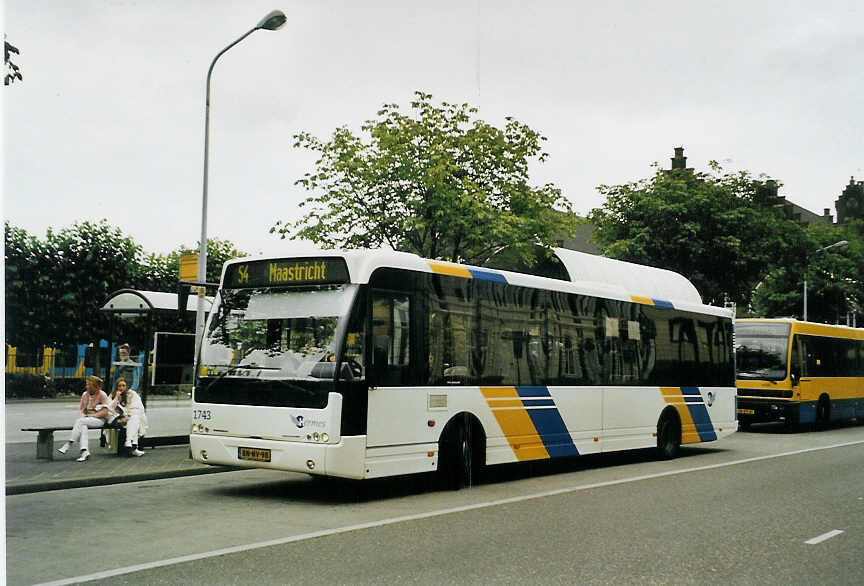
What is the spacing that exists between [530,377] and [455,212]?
7905 millimetres

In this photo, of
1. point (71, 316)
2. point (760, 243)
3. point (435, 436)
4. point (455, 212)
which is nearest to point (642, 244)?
point (760, 243)

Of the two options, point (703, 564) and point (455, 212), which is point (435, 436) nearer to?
point (703, 564)

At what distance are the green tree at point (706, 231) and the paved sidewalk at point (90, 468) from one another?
25.2 metres

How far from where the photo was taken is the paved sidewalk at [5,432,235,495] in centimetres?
1146

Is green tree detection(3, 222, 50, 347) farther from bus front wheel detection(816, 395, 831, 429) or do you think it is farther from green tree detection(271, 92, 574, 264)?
bus front wheel detection(816, 395, 831, 429)

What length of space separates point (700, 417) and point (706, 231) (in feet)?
70.9

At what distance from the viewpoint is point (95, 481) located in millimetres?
11805

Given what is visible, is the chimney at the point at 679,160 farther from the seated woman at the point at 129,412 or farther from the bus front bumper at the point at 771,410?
the seated woman at the point at 129,412

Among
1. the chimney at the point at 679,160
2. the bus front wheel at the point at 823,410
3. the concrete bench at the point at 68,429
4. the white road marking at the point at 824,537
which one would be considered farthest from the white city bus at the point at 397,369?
the chimney at the point at 679,160

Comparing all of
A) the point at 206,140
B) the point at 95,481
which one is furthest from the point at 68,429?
the point at 206,140

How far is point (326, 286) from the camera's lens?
1085cm

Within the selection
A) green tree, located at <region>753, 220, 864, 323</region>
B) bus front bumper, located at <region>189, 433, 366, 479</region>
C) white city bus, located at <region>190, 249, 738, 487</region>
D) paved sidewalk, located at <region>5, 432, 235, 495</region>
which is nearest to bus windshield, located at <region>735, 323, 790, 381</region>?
white city bus, located at <region>190, 249, 738, 487</region>

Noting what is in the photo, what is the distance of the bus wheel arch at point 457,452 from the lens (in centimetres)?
1183

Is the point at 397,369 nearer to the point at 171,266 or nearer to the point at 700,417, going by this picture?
the point at 700,417
